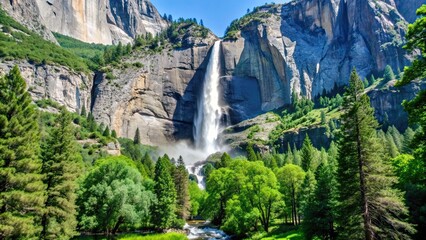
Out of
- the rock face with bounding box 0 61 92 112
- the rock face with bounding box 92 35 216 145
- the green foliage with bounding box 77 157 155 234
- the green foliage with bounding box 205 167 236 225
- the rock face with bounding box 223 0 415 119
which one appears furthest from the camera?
the rock face with bounding box 223 0 415 119

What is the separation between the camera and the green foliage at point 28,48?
455ft

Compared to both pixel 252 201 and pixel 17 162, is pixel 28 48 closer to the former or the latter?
pixel 252 201

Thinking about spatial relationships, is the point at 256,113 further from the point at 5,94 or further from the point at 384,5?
the point at 5,94

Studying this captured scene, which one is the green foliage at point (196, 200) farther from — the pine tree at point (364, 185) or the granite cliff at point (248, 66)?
the granite cliff at point (248, 66)

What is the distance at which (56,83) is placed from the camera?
144 metres

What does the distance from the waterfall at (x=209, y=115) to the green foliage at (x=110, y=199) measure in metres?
117

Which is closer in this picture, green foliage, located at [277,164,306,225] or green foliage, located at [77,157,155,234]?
green foliage, located at [77,157,155,234]

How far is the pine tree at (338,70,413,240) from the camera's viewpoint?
2369 centimetres

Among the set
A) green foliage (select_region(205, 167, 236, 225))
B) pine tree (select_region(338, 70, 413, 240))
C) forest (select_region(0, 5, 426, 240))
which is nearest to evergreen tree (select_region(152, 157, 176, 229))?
forest (select_region(0, 5, 426, 240))

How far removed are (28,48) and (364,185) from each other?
16053 centimetres

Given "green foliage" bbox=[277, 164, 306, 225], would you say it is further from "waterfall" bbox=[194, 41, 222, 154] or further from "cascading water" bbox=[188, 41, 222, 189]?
"waterfall" bbox=[194, 41, 222, 154]

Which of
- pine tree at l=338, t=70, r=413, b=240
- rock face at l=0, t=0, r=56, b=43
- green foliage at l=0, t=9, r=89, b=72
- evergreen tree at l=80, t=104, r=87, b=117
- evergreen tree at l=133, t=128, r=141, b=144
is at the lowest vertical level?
pine tree at l=338, t=70, r=413, b=240

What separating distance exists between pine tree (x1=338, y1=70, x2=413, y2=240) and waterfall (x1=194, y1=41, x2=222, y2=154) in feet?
467

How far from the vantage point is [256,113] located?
180 meters
